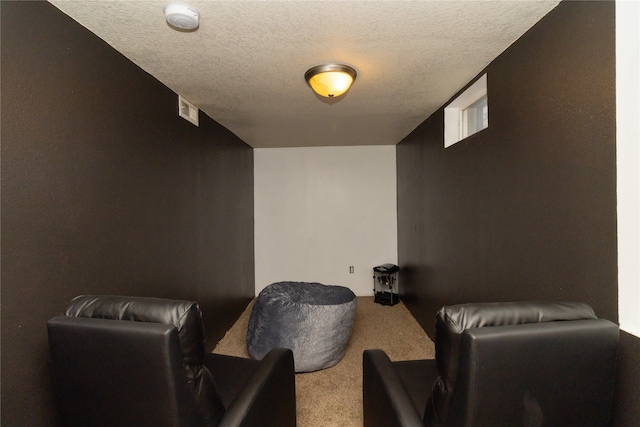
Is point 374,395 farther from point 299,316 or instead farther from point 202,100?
point 202,100

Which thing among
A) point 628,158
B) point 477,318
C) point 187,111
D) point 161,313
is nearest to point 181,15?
point 161,313

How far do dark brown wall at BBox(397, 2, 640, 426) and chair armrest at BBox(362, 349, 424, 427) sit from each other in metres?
0.75

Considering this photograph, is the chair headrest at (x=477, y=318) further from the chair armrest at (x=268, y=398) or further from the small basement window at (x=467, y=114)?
the small basement window at (x=467, y=114)

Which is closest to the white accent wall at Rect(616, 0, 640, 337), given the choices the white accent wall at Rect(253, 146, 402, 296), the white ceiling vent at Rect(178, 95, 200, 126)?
the white ceiling vent at Rect(178, 95, 200, 126)

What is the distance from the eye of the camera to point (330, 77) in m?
1.95

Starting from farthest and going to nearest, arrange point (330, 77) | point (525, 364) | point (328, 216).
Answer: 1. point (328, 216)
2. point (330, 77)
3. point (525, 364)

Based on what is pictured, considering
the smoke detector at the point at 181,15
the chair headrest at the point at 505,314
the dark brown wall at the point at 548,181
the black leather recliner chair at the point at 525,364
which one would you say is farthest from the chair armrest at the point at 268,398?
the smoke detector at the point at 181,15

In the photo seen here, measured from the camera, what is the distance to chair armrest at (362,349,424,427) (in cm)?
116

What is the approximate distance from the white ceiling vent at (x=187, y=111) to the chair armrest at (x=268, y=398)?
201cm

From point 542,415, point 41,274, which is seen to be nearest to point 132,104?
point 41,274

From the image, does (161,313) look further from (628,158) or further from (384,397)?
(628,158)

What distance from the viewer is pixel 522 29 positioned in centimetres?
155

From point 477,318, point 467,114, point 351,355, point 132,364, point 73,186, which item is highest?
point 467,114

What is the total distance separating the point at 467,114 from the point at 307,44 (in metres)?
1.66
